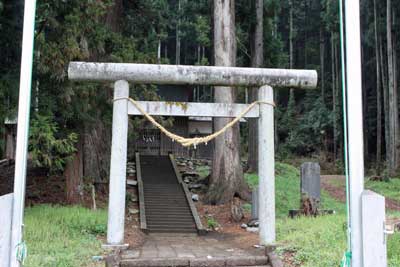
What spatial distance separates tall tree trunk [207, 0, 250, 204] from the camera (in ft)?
49.0

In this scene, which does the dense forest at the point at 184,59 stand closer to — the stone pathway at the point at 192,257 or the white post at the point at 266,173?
the stone pathway at the point at 192,257

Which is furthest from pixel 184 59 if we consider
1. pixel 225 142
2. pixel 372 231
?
pixel 372 231

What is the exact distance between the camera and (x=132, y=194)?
15.5 metres

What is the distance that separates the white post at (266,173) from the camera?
24.4 ft

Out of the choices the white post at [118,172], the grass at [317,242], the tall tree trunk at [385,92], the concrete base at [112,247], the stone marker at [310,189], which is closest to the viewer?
the grass at [317,242]

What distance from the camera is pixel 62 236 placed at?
7.79 m

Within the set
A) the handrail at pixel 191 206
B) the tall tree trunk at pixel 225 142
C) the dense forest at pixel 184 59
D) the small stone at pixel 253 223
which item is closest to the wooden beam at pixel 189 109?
the dense forest at pixel 184 59

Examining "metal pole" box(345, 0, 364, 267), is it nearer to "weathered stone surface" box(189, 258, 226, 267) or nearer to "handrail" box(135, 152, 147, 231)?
"weathered stone surface" box(189, 258, 226, 267)

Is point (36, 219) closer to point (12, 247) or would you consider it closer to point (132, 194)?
point (12, 247)

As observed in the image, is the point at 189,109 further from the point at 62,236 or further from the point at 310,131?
the point at 310,131

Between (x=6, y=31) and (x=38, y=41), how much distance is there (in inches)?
30.4

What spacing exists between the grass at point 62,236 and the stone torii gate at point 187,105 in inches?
27.1

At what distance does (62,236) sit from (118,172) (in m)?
1.66

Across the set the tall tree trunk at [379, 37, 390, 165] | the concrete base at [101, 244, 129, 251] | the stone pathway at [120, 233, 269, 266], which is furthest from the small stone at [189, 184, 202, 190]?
the tall tree trunk at [379, 37, 390, 165]
